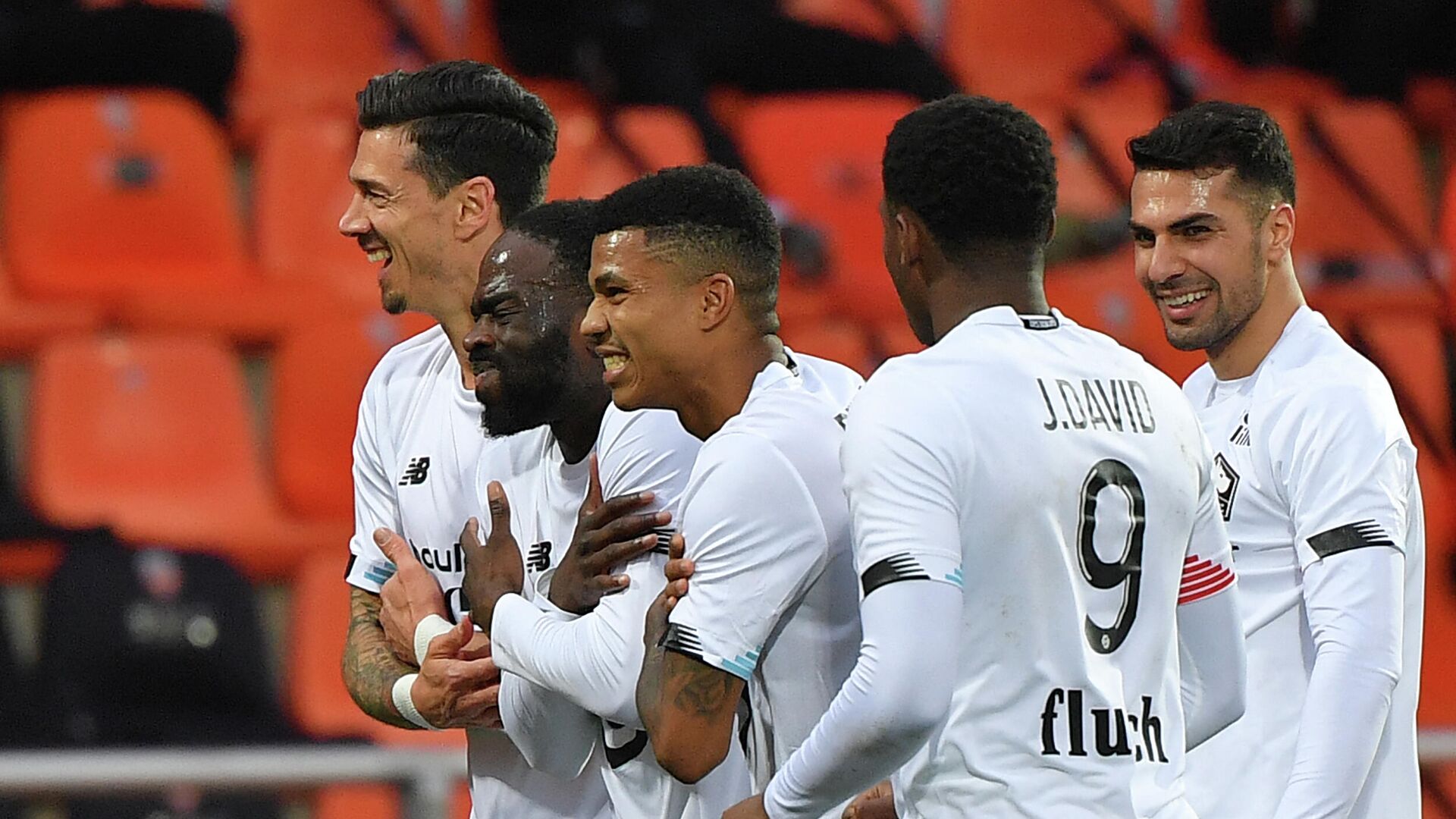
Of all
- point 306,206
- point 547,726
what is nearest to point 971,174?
point 547,726

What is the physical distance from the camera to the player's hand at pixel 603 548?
118 inches

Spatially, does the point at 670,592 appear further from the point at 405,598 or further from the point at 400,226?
the point at 400,226

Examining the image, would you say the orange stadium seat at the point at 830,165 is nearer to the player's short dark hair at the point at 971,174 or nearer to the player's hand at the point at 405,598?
the player's hand at the point at 405,598

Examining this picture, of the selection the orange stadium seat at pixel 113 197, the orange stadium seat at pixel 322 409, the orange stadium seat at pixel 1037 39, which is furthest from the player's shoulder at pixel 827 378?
the orange stadium seat at pixel 1037 39

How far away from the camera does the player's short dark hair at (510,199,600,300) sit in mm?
3361

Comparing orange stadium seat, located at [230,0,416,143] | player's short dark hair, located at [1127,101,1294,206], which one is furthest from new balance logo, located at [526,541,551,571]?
orange stadium seat, located at [230,0,416,143]

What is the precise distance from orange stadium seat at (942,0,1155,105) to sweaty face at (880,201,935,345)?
5138 mm

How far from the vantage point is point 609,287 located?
2.98 m

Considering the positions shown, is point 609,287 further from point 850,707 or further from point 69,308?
point 69,308

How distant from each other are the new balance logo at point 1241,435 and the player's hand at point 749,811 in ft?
3.78

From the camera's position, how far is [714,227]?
295 centimetres

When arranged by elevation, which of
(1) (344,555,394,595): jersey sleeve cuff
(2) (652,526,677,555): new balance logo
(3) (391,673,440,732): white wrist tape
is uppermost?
(2) (652,526,677,555): new balance logo

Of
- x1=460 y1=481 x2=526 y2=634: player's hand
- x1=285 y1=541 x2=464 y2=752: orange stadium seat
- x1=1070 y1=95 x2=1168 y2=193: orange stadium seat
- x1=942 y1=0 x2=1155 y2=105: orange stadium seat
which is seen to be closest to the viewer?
x1=460 y1=481 x2=526 y2=634: player's hand

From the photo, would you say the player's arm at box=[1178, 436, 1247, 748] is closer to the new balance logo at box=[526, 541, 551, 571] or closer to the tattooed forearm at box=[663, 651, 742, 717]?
the tattooed forearm at box=[663, 651, 742, 717]
